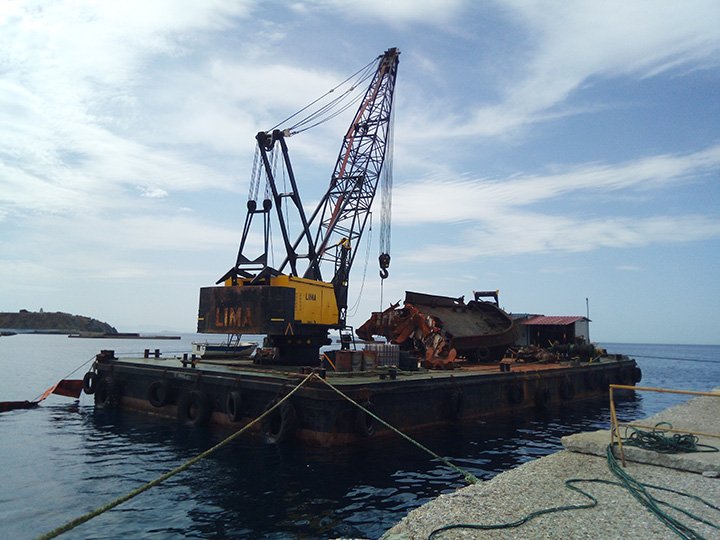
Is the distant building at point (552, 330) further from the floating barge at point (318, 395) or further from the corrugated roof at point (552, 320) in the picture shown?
the floating barge at point (318, 395)

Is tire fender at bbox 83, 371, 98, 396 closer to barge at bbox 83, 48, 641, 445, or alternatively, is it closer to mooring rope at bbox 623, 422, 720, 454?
barge at bbox 83, 48, 641, 445

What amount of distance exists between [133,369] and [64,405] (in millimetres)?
6769

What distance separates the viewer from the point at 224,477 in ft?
37.1

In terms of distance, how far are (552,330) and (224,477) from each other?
99.1 feet

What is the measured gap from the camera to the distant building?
34875mm

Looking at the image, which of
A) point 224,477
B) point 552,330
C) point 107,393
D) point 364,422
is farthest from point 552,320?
point 224,477

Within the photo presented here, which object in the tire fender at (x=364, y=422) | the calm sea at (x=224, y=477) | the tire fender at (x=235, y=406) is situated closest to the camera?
the calm sea at (x=224, y=477)

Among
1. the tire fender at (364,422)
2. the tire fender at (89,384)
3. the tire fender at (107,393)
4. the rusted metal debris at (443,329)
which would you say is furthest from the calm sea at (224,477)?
the rusted metal debris at (443,329)

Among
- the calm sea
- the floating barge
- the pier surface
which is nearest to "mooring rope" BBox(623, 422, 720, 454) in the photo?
the pier surface

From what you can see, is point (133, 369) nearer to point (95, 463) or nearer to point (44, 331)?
A: point (95, 463)

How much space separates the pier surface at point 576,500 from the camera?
588 centimetres

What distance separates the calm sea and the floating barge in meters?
0.52

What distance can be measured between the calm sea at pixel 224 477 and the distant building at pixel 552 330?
17.5 m

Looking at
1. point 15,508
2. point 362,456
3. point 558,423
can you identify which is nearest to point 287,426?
point 362,456
